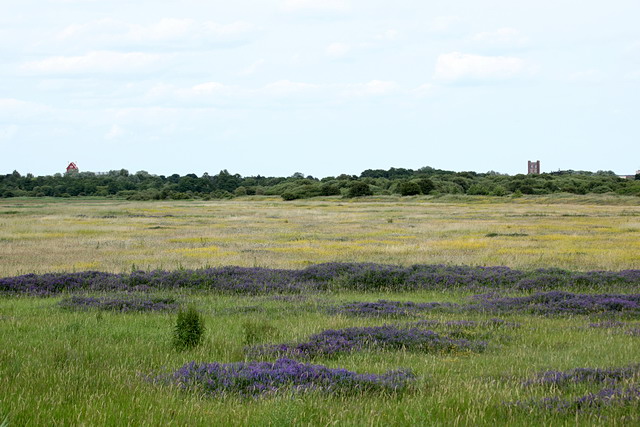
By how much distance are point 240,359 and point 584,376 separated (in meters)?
5.37

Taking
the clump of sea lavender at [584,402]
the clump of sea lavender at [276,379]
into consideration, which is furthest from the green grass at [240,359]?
the clump of sea lavender at [276,379]

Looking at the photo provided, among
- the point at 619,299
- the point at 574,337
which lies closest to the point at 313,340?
the point at 574,337

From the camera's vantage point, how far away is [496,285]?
21.6 metres

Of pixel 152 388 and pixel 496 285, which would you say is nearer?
pixel 152 388

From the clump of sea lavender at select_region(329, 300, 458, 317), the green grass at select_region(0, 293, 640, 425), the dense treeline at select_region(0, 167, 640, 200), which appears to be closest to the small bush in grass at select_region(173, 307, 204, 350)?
the green grass at select_region(0, 293, 640, 425)

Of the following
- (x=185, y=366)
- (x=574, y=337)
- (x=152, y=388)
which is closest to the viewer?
(x=152, y=388)

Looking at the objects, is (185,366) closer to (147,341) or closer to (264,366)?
(264,366)

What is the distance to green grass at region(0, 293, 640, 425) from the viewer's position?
727 cm

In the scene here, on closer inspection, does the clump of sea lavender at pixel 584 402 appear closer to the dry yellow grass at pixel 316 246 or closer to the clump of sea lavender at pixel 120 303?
the clump of sea lavender at pixel 120 303

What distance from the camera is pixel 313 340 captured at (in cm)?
1257

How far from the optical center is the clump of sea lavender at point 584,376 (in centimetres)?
919

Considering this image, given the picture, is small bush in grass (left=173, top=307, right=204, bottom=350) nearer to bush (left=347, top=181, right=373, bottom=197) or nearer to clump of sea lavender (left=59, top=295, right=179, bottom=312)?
clump of sea lavender (left=59, top=295, right=179, bottom=312)

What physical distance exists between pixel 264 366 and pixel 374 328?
13.2ft

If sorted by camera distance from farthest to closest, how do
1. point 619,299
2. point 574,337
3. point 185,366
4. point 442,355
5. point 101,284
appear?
point 101,284
point 619,299
point 574,337
point 442,355
point 185,366
